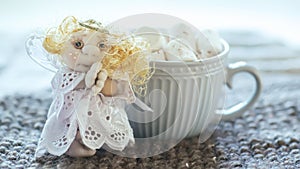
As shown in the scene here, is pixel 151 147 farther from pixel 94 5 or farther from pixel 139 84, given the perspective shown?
pixel 94 5

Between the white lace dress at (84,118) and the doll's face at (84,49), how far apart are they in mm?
13

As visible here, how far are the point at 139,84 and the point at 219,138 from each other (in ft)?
0.53

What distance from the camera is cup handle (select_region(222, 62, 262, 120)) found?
71 centimetres

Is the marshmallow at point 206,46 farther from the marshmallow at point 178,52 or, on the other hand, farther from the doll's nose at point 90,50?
the doll's nose at point 90,50

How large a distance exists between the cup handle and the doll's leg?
0.76 ft

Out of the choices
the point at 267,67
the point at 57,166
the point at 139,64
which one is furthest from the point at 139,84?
the point at 267,67

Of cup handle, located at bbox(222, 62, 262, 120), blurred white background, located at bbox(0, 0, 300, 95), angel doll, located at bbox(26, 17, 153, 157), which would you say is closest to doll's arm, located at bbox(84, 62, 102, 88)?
angel doll, located at bbox(26, 17, 153, 157)

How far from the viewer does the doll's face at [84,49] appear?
0.57 metres

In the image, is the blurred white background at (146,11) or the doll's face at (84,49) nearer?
the doll's face at (84,49)

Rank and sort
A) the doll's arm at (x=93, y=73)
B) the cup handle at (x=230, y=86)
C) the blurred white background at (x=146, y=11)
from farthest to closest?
the blurred white background at (x=146, y=11) < the cup handle at (x=230, y=86) < the doll's arm at (x=93, y=73)

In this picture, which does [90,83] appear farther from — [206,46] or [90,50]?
[206,46]

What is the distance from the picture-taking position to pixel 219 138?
69 cm

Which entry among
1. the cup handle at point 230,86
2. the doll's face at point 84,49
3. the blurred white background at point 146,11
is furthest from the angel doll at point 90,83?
the blurred white background at point 146,11

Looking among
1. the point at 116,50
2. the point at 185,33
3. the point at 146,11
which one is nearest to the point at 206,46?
the point at 185,33
